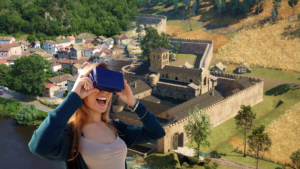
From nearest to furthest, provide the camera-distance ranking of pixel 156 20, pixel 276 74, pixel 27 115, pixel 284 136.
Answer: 1. pixel 284 136
2. pixel 27 115
3. pixel 276 74
4. pixel 156 20

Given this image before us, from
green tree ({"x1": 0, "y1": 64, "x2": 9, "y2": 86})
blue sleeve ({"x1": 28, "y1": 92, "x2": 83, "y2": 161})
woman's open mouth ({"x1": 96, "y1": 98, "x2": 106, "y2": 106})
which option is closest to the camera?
blue sleeve ({"x1": 28, "y1": 92, "x2": 83, "y2": 161})

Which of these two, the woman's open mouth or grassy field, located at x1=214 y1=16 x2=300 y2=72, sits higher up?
the woman's open mouth

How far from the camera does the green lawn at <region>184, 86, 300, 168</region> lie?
144 feet

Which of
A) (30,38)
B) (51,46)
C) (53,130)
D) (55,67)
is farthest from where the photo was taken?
(30,38)

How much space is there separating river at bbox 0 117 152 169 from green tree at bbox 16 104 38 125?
3.42 ft

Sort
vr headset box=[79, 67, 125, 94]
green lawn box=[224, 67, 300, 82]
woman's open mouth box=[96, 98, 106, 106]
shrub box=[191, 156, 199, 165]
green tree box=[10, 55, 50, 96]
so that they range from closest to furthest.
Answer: vr headset box=[79, 67, 125, 94]
woman's open mouth box=[96, 98, 106, 106]
shrub box=[191, 156, 199, 165]
green lawn box=[224, 67, 300, 82]
green tree box=[10, 55, 50, 96]

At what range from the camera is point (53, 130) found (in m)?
6.21

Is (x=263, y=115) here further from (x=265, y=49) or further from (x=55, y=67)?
(x=55, y=67)

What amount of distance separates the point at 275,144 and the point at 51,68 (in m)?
58.5

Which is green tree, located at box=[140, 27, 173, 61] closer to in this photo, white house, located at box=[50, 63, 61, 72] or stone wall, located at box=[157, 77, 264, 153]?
white house, located at box=[50, 63, 61, 72]

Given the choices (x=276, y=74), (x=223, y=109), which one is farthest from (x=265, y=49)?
(x=223, y=109)

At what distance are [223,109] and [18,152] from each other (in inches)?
1273

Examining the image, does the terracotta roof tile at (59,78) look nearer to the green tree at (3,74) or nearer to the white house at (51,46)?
the green tree at (3,74)

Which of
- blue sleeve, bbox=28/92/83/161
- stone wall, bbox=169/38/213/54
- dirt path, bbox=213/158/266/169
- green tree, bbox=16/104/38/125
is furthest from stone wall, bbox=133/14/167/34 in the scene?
blue sleeve, bbox=28/92/83/161
